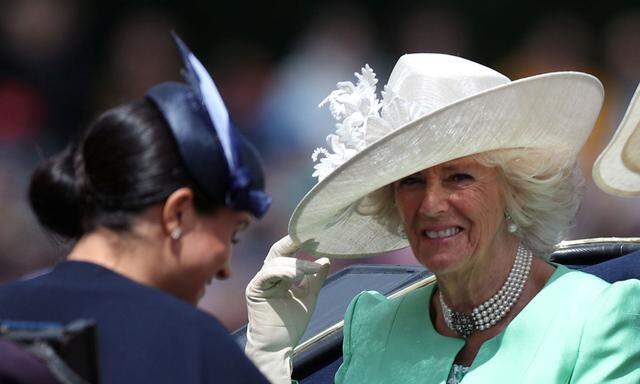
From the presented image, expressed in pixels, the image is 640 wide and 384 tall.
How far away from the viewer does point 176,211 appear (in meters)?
1.30

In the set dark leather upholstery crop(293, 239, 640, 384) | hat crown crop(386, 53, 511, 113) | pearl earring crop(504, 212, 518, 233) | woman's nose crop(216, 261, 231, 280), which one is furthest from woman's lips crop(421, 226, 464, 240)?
woman's nose crop(216, 261, 231, 280)

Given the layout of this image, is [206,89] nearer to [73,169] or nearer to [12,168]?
[73,169]

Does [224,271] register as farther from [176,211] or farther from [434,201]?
[434,201]

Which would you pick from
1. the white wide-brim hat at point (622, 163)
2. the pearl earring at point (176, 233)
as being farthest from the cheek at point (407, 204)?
the pearl earring at point (176, 233)

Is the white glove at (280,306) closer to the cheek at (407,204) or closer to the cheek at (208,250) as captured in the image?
the cheek at (407,204)

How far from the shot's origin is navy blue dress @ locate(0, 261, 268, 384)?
119cm

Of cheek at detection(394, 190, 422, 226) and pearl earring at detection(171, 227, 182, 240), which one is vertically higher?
pearl earring at detection(171, 227, 182, 240)

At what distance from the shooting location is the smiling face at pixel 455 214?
2182 millimetres

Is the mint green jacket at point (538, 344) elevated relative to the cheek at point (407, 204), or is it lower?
lower

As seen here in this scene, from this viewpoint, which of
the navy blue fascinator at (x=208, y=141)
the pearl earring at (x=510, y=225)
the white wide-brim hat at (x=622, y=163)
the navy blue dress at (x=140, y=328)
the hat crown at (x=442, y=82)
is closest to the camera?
the navy blue dress at (x=140, y=328)

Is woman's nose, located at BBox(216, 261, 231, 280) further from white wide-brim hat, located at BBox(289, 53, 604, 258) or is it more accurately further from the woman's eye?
the woman's eye

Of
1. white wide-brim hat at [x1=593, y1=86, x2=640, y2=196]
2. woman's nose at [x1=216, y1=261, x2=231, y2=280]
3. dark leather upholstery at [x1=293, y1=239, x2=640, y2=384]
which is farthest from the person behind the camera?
dark leather upholstery at [x1=293, y1=239, x2=640, y2=384]

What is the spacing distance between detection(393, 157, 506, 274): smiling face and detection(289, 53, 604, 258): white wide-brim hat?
0.07 metres

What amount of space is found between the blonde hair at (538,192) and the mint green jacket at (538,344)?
0.11 meters
